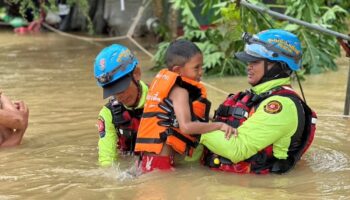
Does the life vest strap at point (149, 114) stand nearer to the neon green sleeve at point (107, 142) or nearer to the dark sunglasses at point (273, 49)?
the neon green sleeve at point (107, 142)

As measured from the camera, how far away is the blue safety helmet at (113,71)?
192 inches

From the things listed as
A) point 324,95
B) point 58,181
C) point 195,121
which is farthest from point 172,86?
point 324,95

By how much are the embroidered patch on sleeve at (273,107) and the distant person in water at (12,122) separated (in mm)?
2325

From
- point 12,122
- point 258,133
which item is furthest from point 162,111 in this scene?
point 12,122

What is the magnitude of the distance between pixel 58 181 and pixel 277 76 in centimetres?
182

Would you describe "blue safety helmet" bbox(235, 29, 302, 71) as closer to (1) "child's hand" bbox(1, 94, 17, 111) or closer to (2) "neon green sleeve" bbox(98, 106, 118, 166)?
(2) "neon green sleeve" bbox(98, 106, 118, 166)

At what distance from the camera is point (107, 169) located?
5.11 metres

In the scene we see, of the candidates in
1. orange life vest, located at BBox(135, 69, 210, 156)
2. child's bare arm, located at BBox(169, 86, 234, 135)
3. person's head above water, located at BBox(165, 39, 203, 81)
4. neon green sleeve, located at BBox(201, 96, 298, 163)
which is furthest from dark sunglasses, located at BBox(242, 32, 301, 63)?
child's bare arm, located at BBox(169, 86, 234, 135)

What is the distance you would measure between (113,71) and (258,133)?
1.18 metres

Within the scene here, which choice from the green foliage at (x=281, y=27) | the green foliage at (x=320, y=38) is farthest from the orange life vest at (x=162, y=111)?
the green foliage at (x=320, y=38)

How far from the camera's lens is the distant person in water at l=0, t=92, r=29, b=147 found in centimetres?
574

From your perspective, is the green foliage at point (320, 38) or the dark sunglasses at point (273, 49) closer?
the dark sunglasses at point (273, 49)

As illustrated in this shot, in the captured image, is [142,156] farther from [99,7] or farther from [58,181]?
[99,7]

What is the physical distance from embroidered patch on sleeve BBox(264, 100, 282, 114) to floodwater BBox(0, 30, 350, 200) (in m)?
0.51
